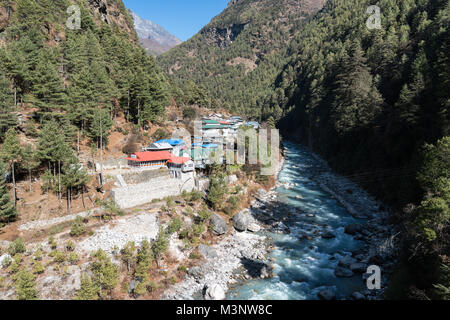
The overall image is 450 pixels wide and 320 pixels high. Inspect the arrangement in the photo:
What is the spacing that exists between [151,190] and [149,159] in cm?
600

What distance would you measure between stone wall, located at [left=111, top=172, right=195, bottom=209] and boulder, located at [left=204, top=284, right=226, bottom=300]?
1476 centimetres

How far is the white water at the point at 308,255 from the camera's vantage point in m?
20.6

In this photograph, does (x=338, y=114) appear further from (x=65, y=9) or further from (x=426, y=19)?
(x=65, y=9)

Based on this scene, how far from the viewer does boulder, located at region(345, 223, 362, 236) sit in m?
29.1

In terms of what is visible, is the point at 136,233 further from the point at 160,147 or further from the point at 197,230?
the point at 160,147

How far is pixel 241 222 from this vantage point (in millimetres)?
31469

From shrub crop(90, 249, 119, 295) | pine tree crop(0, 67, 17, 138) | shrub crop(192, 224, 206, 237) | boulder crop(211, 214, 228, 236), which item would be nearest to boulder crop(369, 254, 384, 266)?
boulder crop(211, 214, 228, 236)

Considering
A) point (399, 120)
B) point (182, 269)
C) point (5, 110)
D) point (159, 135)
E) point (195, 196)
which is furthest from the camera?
point (159, 135)

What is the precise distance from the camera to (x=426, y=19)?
63.7 meters

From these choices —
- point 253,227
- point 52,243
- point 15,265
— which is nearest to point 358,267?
point 253,227

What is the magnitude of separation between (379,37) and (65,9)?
268ft

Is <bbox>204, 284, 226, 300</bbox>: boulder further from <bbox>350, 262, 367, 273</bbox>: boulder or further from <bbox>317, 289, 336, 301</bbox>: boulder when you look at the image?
<bbox>350, 262, 367, 273</bbox>: boulder

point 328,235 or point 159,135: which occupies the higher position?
point 159,135

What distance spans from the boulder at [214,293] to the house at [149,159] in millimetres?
20555
